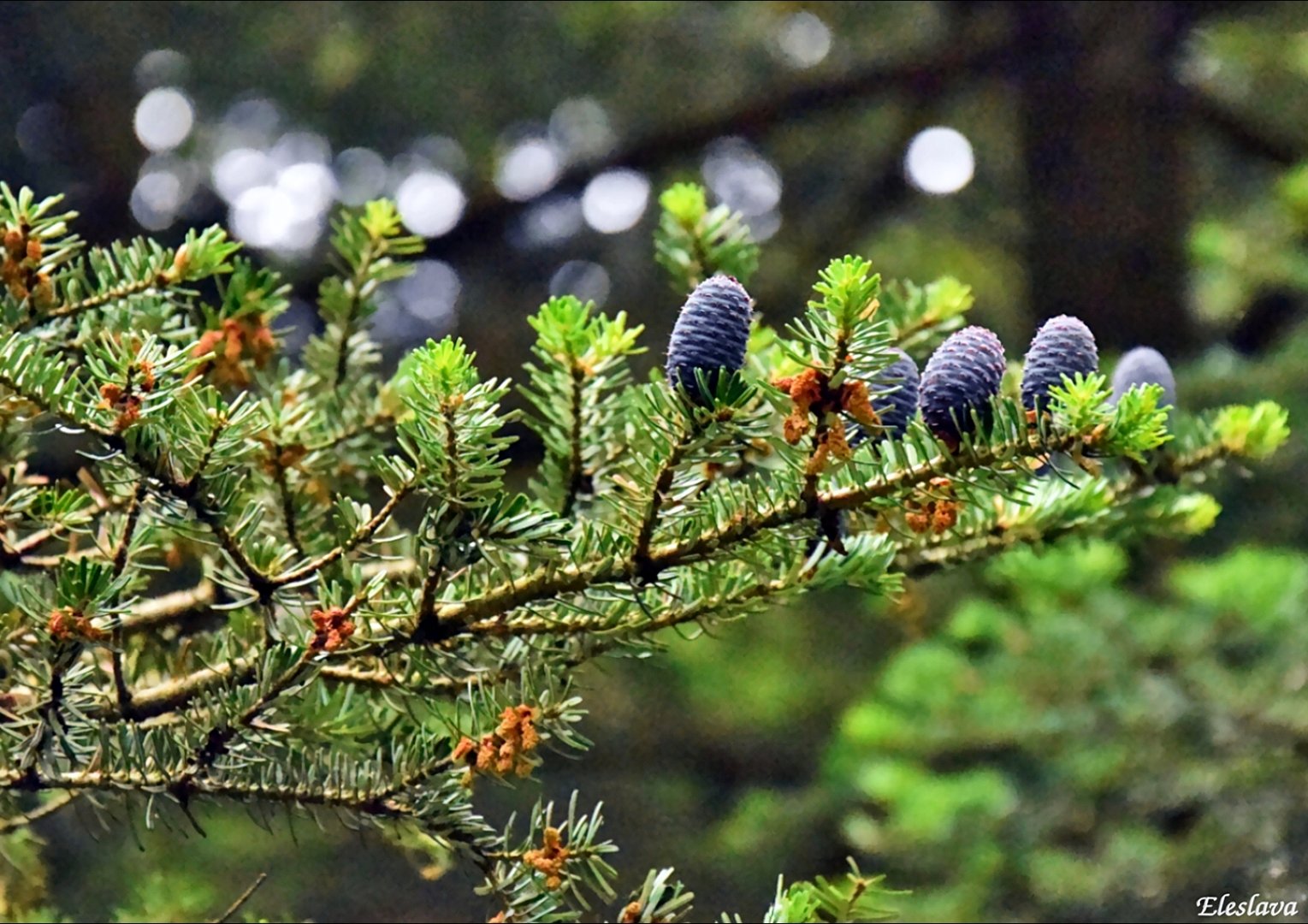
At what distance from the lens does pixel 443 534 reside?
1.52 feet

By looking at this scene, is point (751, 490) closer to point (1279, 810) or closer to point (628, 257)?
point (1279, 810)

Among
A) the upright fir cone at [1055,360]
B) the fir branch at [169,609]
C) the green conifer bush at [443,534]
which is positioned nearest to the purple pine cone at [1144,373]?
the green conifer bush at [443,534]

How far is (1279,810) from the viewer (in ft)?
4.18

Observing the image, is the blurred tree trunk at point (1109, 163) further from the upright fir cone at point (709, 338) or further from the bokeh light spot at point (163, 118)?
the upright fir cone at point (709, 338)

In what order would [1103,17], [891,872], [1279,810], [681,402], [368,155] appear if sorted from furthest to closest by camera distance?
[368,155], [1103,17], [891,872], [1279,810], [681,402]

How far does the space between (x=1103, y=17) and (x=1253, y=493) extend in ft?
3.04

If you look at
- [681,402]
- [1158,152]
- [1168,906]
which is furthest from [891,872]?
[681,402]

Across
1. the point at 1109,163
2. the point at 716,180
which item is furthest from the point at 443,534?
Result: the point at 716,180

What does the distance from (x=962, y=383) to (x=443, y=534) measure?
204 millimetres

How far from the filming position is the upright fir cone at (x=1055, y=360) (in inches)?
18.9

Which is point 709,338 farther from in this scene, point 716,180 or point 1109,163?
point 716,180

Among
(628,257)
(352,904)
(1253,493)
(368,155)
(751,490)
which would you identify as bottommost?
(352,904)

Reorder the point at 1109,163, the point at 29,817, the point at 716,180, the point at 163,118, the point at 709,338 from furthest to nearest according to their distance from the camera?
the point at 716,180 → the point at 163,118 → the point at 1109,163 → the point at 29,817 → the point at 709,338

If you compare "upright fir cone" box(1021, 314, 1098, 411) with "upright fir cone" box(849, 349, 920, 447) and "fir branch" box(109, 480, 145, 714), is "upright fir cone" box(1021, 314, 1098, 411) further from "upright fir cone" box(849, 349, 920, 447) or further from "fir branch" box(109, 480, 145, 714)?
"fir branch" box(109, 480, 145, 714)
